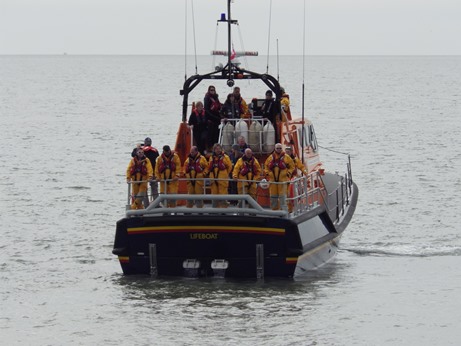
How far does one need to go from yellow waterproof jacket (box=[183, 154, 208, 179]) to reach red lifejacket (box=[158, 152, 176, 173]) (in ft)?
0.69

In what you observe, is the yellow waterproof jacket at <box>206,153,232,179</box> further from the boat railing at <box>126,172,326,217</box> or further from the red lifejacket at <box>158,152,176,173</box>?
the red lifejacket at <box>158,152,176,173</box>

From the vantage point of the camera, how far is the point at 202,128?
69.0ft

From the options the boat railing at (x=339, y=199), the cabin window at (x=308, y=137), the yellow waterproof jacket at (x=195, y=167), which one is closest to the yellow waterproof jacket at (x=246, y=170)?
the yellow waterproof jacket at (x=195, y=167)

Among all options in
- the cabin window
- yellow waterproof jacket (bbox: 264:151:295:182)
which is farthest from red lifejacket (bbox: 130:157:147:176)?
the cabin window

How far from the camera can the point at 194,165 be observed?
19297mm

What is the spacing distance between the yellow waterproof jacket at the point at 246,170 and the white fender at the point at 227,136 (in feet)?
4.92

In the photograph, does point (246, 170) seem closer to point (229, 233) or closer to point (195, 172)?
point (195, 172)

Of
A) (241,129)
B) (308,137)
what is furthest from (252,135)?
(308,137)

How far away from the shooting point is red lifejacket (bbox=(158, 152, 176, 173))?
19344 mm

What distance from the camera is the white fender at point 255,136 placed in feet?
67.5

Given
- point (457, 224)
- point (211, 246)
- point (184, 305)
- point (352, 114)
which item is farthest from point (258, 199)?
point (352, 114)

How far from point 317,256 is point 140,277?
10.1 feet

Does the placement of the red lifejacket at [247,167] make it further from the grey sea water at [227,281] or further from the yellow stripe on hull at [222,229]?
the grey sea water at [227,281]

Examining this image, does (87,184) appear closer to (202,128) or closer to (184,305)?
(202,128)
